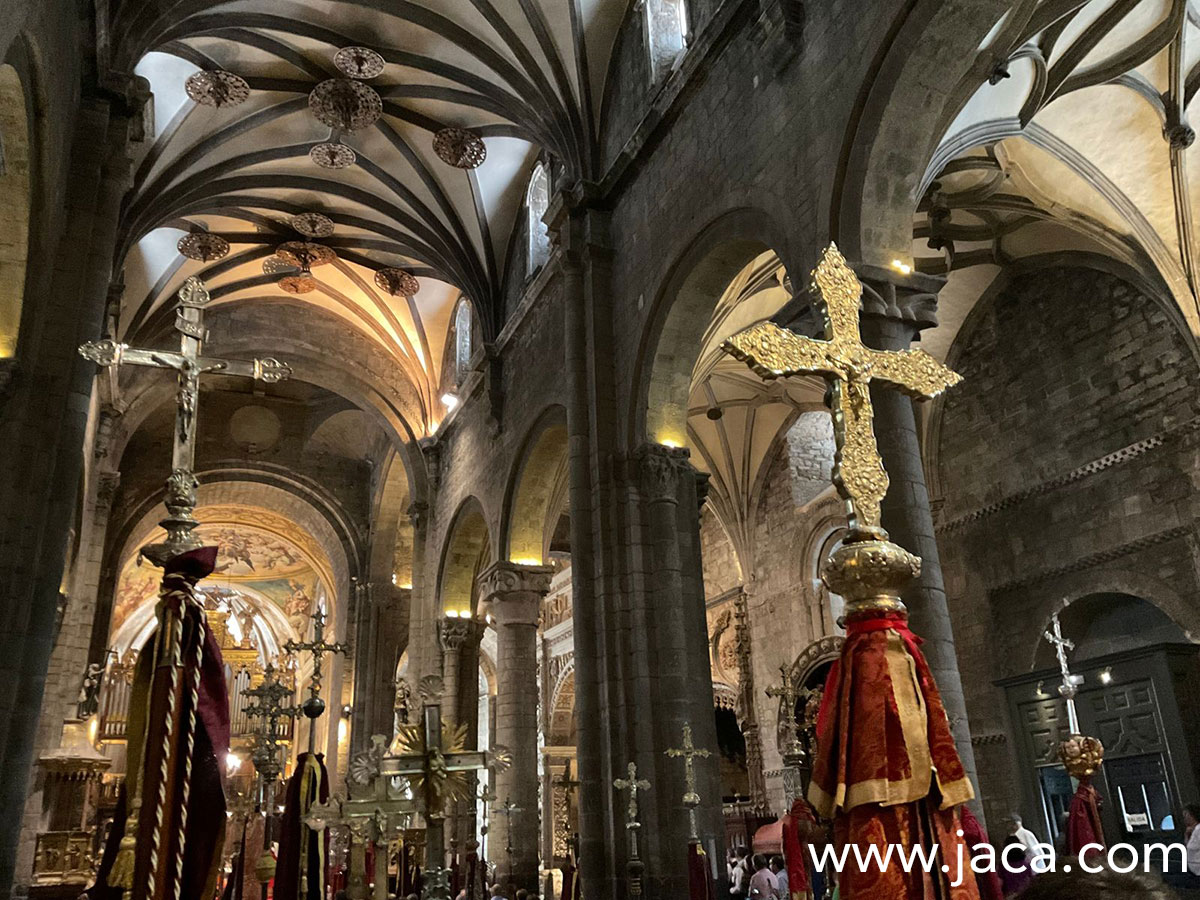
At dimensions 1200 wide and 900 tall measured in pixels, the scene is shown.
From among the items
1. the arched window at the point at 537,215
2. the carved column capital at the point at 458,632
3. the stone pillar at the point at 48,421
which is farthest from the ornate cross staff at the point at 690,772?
the carved column capital at the point at 458,632

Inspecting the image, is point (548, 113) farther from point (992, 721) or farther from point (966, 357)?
point (992, 721)

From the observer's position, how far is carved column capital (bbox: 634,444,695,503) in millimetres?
10336

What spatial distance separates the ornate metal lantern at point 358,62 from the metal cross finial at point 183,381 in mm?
9332

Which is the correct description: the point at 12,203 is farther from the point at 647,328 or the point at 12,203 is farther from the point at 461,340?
the point at 461,340

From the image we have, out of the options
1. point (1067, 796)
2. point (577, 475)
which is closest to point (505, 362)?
point (577, 475)

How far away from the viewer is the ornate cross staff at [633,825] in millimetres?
8828

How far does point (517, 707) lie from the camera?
13602 millimetres

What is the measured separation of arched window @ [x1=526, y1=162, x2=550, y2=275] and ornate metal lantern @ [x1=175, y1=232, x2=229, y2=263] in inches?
217

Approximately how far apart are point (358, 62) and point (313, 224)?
4311 mm

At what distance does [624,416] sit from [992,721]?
267 inches

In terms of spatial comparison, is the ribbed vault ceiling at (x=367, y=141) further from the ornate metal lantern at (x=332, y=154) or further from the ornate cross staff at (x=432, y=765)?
the ornate cross staff at (x=432, y=765)

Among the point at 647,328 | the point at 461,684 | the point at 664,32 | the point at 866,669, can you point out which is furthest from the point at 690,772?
the point at 461,684

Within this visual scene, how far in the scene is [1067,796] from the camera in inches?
490

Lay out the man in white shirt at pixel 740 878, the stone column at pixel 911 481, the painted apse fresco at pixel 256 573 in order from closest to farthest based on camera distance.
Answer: the stone column at pixel 911 481, the man in white shirt at pixel 740 878, the painted apse fresco at pixel 256 573
